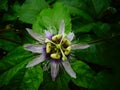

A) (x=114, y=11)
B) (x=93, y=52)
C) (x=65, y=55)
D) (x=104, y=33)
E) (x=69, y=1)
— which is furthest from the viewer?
(x=114, y=11)

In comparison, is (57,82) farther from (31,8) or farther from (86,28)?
(31,8)

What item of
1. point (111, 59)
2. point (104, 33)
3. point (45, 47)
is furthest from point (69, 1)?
point (45, 47)

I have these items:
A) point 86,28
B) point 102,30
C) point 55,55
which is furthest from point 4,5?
point 55,55

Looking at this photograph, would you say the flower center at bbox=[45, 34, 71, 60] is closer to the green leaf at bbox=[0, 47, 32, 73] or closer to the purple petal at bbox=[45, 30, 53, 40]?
the purple petal at bbox=[45, 30, 53, 40]

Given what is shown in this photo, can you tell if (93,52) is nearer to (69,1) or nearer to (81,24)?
(81,24)

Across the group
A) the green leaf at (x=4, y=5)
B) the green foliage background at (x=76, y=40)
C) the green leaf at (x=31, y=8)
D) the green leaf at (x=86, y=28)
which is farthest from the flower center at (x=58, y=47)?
the green leaf at (x=4, y=5)

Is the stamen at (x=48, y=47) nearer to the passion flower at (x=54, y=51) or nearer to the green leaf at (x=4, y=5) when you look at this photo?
the passion flower at (x=54, y=51)
